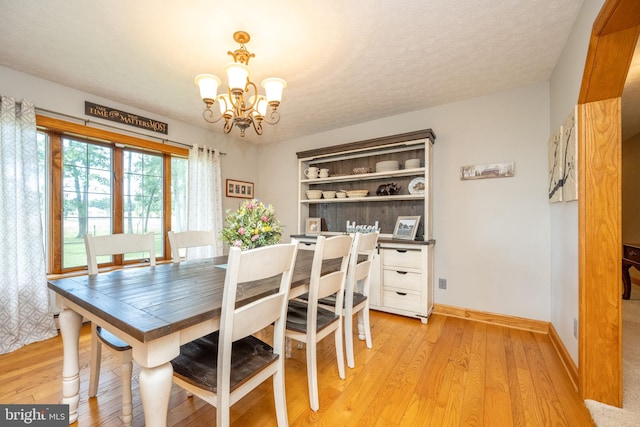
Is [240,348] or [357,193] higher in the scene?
[357,193]

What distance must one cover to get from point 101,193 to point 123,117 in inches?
34.3

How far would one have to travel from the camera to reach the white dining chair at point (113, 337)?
1.34 meters

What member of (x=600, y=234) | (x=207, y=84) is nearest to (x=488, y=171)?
(x=600, y=234)

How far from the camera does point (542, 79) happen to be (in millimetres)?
2498

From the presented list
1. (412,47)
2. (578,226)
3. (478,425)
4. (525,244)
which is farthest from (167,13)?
(525,244)

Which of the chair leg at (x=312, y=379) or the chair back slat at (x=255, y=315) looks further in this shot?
the chair leg at (x=312, y=379)

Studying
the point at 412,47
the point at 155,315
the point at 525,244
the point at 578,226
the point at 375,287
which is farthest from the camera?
the point at 375,287

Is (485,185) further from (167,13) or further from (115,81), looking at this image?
(115,81)

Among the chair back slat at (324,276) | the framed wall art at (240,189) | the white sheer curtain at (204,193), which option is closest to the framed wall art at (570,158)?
the chair back slat at (324,276)

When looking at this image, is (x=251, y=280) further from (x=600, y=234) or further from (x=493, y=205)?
(x=493, y=205)

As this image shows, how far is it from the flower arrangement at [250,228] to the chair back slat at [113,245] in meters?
0.64

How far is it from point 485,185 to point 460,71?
45.8 inches

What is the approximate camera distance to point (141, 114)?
314cm

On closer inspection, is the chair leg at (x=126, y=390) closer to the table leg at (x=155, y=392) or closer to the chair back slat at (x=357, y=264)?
the table leg at (x=155, y=392)
